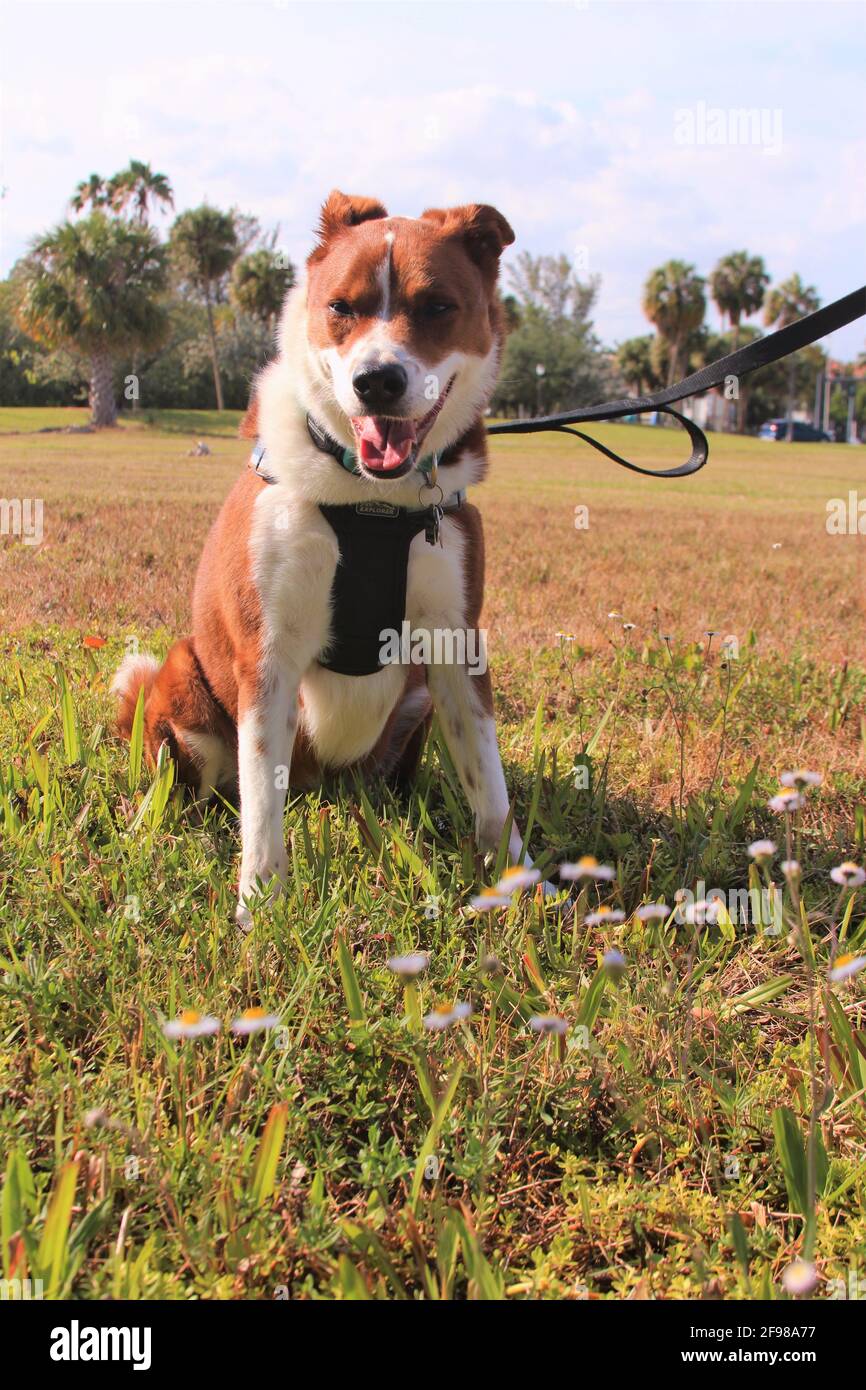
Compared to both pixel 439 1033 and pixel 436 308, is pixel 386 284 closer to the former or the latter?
pixel 436 308

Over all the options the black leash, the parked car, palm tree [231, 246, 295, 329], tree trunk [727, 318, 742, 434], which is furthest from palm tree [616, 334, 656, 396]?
the black leash

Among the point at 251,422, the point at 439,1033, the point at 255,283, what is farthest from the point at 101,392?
the point at 439,1033

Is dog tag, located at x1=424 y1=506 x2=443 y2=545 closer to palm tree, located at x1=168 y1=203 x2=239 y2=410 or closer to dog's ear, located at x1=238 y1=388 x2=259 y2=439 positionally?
dog's ear, located at x1=238 y1=388 x2=259 y2=439

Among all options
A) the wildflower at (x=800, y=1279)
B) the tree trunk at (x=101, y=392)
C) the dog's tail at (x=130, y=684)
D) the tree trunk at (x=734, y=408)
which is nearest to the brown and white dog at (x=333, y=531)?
the dog's tail at (x=130, y=684)

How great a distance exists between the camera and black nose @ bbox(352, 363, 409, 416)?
2.33 m

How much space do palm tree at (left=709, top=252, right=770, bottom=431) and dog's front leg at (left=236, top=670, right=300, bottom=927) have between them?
66503 mm

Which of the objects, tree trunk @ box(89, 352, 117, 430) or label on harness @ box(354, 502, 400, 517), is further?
tree trunk @ box(89, 352, 117, 430)

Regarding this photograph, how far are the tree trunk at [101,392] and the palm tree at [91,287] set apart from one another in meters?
0.05

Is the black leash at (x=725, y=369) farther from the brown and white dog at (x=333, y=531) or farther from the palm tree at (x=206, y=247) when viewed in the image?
the palm tree at (x=206, y=247)

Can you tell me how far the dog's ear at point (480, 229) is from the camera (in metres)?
2.75

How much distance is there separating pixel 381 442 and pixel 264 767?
849mm

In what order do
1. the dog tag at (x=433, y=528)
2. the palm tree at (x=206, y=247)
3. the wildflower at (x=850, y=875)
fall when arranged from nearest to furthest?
the wildflower at (x=850, y=875)
the dog tag at (x=433, y=528)
the palm tree at (x=206, y=247)

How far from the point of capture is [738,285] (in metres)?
62.8
